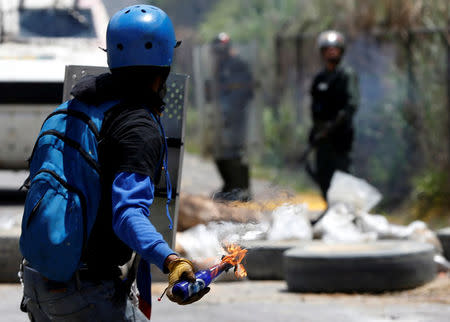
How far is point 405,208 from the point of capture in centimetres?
1223

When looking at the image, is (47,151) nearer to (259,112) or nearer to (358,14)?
(259,112)

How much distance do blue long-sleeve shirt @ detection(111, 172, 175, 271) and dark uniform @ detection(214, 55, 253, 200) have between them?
30.3 ft

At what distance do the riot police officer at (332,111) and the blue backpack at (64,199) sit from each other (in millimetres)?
7058

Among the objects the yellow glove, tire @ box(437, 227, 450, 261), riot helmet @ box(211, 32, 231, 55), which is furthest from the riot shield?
riot helmet @ box(211, 32, 231, 55)

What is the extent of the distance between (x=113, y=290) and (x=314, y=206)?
11.0 meters

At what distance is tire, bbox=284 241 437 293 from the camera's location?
22.7ft

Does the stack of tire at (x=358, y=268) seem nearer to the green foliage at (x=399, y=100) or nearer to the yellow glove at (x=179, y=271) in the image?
the yellow glove at (x=179, y=271)

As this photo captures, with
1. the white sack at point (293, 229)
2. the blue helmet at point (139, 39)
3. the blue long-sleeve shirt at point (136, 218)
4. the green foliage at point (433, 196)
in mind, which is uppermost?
the blue helmet at point (139, 39)

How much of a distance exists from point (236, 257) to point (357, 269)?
159 inches

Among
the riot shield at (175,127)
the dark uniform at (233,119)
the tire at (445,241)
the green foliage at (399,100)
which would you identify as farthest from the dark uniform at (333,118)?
the riot shield at (175,127)

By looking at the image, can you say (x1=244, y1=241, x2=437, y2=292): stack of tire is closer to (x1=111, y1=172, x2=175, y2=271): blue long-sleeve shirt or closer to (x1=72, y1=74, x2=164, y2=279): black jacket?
(x1=72, y1=74, x2=164, y2=279): black jacket

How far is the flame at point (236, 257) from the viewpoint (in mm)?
2961

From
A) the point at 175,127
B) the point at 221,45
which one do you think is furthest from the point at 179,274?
the point at 221,45

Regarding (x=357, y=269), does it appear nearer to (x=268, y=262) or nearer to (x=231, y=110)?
(x=268, y=262)
